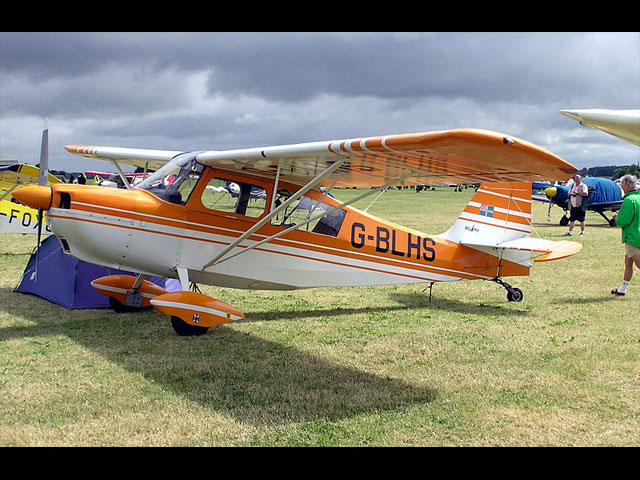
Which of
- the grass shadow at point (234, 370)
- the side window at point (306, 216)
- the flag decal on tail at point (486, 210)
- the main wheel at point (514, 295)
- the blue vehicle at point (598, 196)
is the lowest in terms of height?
the grass shadow at point (234, 370)

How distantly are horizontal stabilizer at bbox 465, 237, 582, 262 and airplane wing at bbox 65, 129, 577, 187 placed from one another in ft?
8.52

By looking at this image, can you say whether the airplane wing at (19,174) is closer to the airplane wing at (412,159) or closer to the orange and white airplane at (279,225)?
the orange and white airplane at (279,225)

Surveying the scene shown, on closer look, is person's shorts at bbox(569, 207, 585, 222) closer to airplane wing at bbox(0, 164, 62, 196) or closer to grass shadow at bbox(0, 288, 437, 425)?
grass shadow at bbox(0, 288, 437, 425)

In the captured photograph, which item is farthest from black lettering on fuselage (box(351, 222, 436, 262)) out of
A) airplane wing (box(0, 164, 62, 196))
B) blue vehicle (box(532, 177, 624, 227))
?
blue vehicle (box(532, 177, 624, 227))

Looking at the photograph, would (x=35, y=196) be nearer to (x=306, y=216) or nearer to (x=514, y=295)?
(x=306, y=216)

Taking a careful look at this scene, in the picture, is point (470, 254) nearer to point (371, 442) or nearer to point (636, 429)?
point (636, 429)

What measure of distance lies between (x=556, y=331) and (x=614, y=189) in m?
21.1

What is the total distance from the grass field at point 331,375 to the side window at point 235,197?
1570 millimetres

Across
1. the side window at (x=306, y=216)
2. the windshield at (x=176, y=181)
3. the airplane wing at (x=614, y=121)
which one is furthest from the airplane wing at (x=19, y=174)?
the airplane wing at (x=614, y=121)

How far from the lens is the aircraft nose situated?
19.7ft

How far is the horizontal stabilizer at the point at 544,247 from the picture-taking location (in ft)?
26.7

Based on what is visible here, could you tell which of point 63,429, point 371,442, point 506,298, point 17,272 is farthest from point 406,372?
point 17,272

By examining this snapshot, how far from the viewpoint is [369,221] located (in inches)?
317

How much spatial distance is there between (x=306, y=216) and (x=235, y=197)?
3.35 ft
